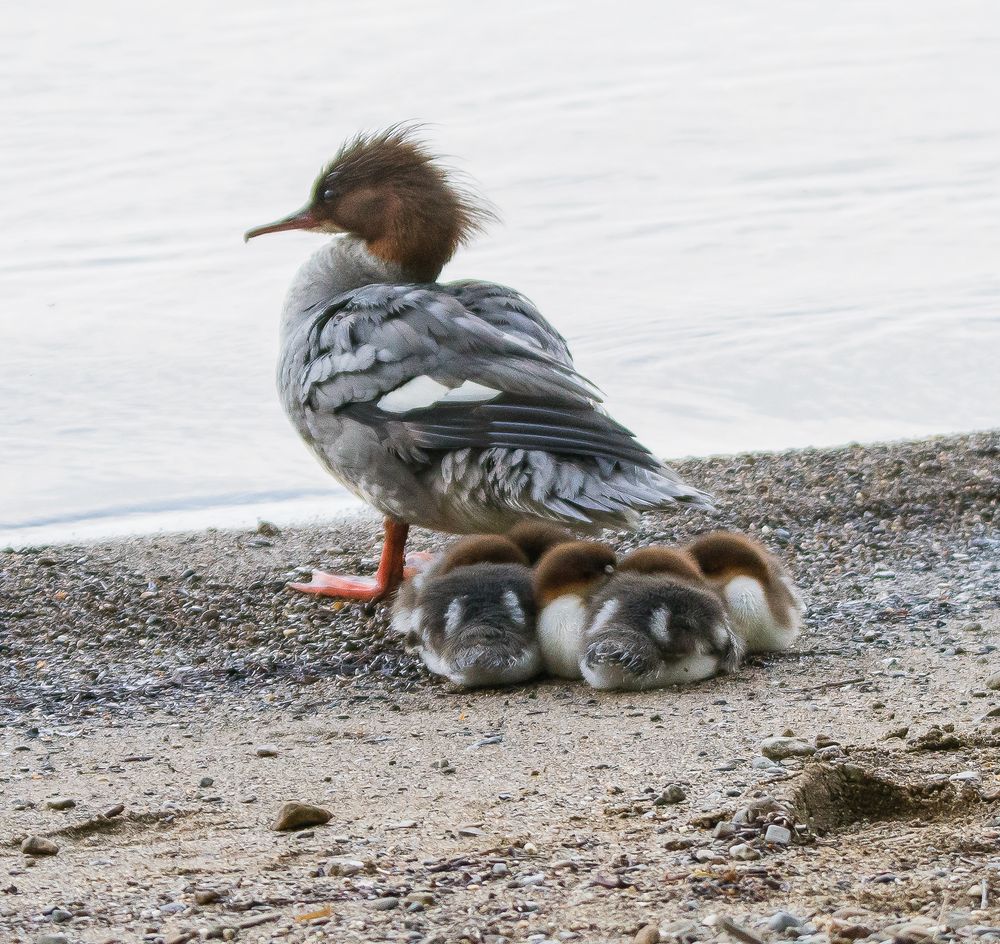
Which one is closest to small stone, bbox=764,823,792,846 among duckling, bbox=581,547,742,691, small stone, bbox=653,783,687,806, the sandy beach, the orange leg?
the sandy beach

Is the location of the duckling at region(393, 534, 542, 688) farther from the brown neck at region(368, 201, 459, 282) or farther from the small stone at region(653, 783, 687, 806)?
the brown neck at region(368, 201, 459, 282)

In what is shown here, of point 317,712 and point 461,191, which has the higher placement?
point 461,191

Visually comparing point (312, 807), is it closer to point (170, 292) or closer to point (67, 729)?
point (67, 729)

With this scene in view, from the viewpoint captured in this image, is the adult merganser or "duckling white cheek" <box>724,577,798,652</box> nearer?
"duckling white cheek" <box>724,577,798,652</box>

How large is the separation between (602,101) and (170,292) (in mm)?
5194

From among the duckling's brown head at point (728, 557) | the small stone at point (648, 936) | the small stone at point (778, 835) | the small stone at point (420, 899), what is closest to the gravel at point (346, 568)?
the duckling's brown head at point (728, 557)

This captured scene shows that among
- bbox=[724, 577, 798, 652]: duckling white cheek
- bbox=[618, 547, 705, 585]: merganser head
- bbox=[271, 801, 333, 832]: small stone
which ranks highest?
bbox=[618, 547, 705, 585]: merganser head

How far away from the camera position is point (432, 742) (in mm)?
3508

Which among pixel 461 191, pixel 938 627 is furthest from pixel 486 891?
pixel 461 191

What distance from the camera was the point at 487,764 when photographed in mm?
3297

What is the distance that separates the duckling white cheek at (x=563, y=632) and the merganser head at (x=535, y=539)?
50cm

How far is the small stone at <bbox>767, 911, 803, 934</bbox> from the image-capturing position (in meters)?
2.25

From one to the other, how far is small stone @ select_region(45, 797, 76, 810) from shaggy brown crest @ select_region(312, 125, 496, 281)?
266cm

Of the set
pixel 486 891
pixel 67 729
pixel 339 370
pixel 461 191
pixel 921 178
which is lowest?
pixel 67 729
